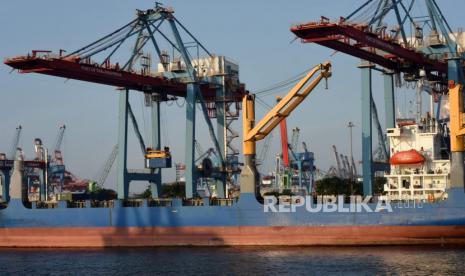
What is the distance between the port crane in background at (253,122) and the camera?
42.2 metres

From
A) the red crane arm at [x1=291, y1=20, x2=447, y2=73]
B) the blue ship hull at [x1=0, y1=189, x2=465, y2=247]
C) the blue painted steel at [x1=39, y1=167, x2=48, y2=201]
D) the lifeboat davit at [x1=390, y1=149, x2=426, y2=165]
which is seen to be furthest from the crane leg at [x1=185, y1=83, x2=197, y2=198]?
the blue painted steel at [x1=39, y1=167, x2=48, y2=201]

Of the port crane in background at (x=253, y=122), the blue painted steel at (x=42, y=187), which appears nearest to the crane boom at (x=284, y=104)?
the port crane in background at (x=253, y=122)

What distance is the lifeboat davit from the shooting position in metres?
41.8

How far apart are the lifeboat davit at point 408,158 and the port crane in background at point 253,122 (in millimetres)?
5795

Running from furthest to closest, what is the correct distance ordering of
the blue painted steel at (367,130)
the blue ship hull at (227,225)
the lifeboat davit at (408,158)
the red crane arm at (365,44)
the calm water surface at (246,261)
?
the blue painted steel at (367,130) → the lifeboat davit at (408,158) → the blue ship hull at (227,225) → the red crane arm at (365,44) → the calm water surface at (246,261)

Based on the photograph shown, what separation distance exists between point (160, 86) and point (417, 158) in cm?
1713

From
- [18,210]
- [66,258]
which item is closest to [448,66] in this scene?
[66,258]

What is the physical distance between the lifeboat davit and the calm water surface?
5.63 meters

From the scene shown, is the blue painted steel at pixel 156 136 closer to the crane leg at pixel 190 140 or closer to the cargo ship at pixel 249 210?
the cargo ship at pixel 249 210

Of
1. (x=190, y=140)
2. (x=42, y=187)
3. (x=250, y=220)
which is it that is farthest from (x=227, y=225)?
(x=42, y=187)

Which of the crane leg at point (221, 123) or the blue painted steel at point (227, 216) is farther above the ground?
the crane leg at point (221, 123)

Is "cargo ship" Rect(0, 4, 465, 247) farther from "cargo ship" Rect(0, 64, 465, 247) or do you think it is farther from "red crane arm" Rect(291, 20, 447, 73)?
"red crane arm" Rect(291, 20, 447, 73)

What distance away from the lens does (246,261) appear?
35094mm

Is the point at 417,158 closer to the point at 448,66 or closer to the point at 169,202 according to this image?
the point at 448,66
